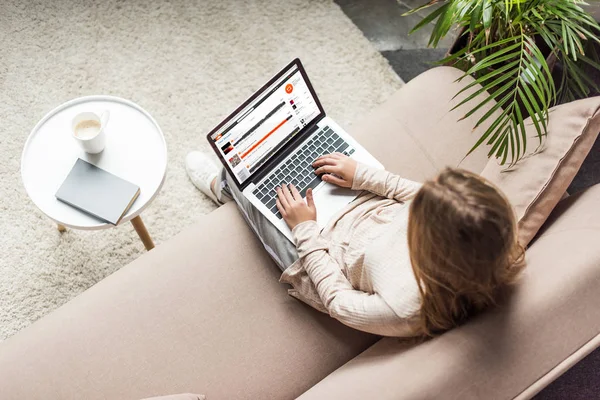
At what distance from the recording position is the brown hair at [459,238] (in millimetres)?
881

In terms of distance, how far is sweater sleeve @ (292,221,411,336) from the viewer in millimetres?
1119

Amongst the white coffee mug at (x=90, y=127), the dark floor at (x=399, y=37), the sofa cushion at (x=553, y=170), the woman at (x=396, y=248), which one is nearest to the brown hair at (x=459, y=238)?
the woman at (x=396, y=248)

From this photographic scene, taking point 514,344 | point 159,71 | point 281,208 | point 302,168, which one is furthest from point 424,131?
point 159,71

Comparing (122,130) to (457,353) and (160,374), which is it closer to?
(160,374)

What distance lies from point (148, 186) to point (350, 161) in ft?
1.79

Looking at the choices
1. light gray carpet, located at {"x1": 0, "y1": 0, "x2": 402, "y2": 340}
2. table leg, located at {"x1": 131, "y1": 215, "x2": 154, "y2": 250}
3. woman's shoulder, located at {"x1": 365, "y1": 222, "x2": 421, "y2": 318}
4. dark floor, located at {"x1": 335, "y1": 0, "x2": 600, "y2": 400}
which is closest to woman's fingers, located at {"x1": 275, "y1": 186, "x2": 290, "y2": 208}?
woman's shoulder, located at {"x1": 365, "y1": 222, "x2": 421, "y2": 318}

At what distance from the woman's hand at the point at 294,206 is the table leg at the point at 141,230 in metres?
0.46

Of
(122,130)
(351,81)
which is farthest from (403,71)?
(122,130)

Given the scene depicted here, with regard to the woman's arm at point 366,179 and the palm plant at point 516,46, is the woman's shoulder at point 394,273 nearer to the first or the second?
the woman's arm at point 366,179

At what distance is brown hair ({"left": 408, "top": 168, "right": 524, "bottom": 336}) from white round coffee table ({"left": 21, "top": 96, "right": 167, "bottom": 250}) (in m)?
0.80

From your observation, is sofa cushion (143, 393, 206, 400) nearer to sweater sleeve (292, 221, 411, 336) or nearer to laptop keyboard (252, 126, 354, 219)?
sweater sleeve (292, 221, 411, 336)

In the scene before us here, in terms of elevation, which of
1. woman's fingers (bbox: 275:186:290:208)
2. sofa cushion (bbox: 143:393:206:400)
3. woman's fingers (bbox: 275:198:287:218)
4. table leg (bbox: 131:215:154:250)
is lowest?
table leg (bbox: 131:215:154:250)

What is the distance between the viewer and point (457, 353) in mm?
1032

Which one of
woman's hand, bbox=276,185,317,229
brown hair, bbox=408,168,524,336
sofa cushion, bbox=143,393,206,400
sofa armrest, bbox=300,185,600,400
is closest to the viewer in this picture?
brown hair, bbox=408,168,524,336
